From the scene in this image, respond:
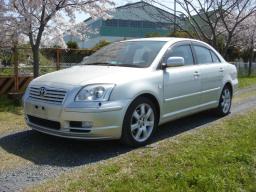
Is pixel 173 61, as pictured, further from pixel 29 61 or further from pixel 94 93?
pixel 29 61

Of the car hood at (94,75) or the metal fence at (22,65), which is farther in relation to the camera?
the metal fence at (22,65)

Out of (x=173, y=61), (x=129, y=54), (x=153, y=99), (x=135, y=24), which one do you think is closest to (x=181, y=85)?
(x=173, y=61)

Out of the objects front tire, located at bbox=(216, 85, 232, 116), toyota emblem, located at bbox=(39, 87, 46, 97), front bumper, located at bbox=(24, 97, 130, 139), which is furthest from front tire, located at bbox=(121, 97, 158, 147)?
front tire, located at bbox=(216, 85, 232, 116)

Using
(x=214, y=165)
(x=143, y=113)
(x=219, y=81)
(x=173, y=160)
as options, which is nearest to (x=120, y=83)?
(x=143, y=113)

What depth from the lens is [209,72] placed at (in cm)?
726

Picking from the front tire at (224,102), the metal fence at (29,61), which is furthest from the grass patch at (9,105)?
the front tire at (224,102)

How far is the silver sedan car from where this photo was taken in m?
5.12

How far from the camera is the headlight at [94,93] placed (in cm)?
511

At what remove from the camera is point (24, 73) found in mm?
12188

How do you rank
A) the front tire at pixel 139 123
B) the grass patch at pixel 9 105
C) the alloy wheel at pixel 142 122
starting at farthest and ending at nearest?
the grass patch at pixel 9 105, the alloy wheel at pixel 142 122, the front tire at pixel 139 123

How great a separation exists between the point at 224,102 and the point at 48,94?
389cm

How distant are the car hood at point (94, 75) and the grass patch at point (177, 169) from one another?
39.8 inches

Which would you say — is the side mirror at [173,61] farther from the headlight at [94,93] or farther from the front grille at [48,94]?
the front grille at [48,94]

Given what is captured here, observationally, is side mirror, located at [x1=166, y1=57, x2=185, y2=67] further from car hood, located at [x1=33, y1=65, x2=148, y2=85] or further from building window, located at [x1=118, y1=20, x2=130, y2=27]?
building window, located at [x1=118, y1=20, x2=130, y2=27]
